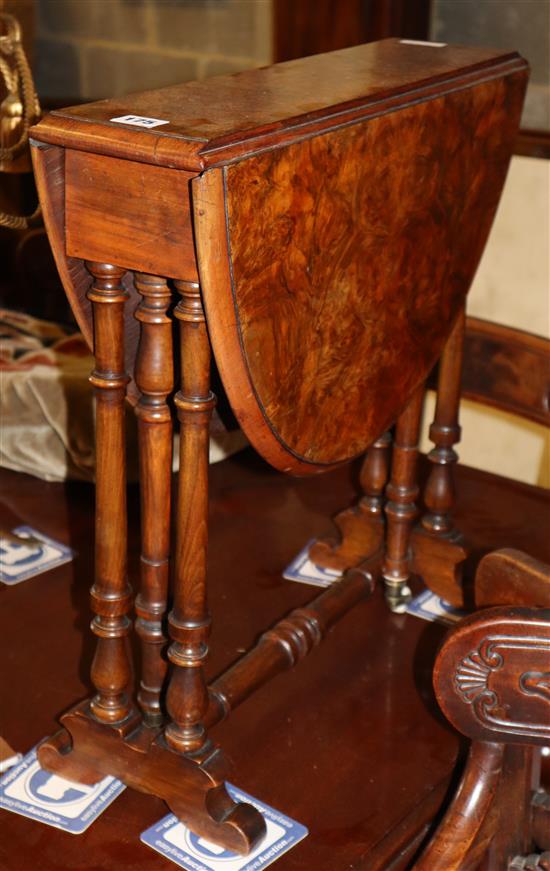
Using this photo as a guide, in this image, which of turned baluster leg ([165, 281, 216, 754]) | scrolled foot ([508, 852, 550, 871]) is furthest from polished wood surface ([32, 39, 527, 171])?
scrolled foot ([508, 852, 550, 871])

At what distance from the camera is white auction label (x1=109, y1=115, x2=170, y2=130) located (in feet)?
3.45

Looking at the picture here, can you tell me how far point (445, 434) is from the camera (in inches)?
68.4

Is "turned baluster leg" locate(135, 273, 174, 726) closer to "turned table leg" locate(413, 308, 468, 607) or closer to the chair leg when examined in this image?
the chair leg

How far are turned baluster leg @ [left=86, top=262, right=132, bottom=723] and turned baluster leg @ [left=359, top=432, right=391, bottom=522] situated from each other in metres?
0.59

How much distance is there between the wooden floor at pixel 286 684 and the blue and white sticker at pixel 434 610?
0.02 metres

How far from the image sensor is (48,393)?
205 centimetres

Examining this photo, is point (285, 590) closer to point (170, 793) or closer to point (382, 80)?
point (170, 793)

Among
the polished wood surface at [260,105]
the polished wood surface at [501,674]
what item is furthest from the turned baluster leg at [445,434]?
the polished wood surface at [501,674]

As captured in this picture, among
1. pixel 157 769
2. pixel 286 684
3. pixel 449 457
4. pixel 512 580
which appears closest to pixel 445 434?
pixel 449 457

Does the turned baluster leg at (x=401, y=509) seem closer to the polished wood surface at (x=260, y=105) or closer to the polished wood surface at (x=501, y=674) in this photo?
the polished wood surface at (x=260, y=105)

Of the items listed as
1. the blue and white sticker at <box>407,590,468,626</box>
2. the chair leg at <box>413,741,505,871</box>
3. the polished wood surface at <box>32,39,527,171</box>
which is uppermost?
the polished wood surface at <box>32,39,527,171</box>

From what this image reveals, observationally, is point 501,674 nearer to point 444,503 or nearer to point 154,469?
point 154,469

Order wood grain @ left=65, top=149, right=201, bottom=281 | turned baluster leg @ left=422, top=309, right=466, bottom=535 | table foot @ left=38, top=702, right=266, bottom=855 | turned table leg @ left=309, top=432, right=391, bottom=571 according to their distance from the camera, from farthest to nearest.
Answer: turned table leg @ left=309, top=432, right=391, bottom=571, turned baluster leg @ left=422, top=309, right=466, bottom=535, table foot @ left=38, top=702, right=266, bottom=855, wood grain @ left=65, top=149, right=201, bottom=281

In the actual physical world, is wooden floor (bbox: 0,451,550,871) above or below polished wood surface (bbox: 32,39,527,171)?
below
